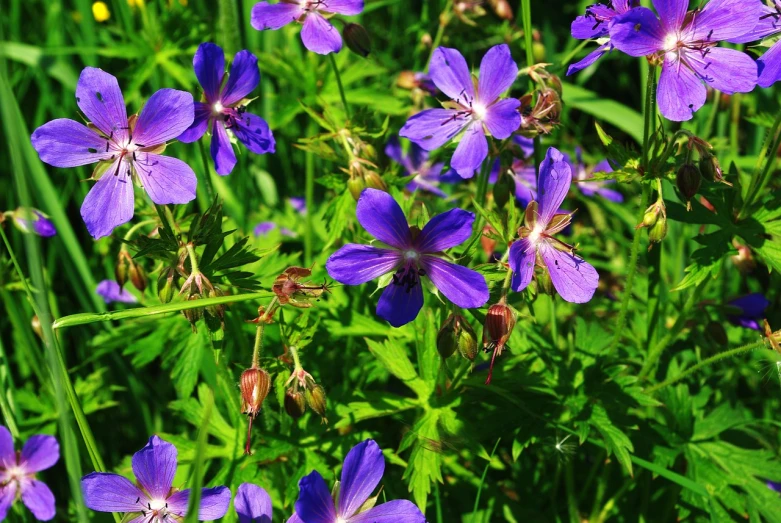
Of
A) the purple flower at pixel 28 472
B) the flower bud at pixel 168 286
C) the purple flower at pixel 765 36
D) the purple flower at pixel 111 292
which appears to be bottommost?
the purple flower at pixel 111 292

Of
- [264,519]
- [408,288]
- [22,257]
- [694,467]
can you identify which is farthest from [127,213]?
[694,467]

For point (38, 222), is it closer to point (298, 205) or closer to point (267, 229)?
point (267, 229)

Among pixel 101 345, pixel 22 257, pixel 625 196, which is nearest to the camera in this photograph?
pixel 101 345

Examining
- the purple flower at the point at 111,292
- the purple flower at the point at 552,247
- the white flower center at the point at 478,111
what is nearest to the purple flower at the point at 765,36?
the purple flower at the point at 552,247

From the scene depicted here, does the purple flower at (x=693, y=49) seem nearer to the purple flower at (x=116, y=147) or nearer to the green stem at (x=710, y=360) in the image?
the green stem at (x=710, y=360)

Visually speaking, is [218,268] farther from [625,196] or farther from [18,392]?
[625,196]

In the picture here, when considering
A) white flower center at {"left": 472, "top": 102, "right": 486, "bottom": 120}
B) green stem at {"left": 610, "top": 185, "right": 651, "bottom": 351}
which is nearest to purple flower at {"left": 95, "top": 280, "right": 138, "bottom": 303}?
white flower center at {"left": 472, "top": 102, "right": 486, "bottom": 120}

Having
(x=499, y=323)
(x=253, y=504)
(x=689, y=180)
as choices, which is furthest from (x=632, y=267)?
(x=253, y=504)
